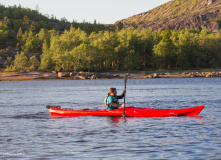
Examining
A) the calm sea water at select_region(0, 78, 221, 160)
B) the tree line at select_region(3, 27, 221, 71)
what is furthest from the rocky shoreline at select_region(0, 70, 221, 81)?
the calm sea water at select_region(0, 78, 221, 160)

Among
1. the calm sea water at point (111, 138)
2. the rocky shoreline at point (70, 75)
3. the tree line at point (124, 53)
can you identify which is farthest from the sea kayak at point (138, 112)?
the tree line at point (124, 53)

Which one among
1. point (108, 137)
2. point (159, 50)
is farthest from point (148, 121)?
point (159, 50)

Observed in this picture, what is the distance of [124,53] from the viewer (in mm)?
117750

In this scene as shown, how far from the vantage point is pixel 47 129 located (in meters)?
20.1

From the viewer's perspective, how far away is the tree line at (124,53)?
360ft

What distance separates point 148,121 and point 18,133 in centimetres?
813

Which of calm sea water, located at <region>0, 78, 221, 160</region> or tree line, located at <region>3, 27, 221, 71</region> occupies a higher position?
tree line, located at <region>3, 27, 221, 71</region>

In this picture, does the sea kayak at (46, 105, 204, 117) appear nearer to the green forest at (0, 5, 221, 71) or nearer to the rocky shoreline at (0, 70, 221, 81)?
the rocky shoreline at (0, 70, 221, 81)

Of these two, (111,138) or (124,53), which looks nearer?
(111,138)

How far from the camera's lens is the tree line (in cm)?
10975

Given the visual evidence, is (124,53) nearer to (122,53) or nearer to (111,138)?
(122,53)

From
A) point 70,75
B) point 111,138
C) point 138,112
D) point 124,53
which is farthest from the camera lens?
point 124,53

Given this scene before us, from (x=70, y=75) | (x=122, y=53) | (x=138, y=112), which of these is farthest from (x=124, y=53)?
(x=138, y=112)

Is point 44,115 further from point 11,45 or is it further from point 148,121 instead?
point 11,45
